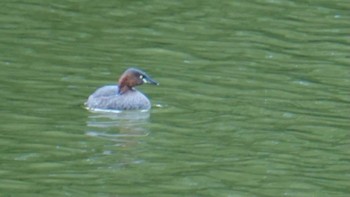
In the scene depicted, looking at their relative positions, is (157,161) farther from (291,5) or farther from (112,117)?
(291,5)

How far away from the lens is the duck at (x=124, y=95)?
19625 mm

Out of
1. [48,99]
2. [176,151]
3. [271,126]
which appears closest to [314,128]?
[271,126]

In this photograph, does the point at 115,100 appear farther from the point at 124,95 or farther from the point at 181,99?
the point at 181,99

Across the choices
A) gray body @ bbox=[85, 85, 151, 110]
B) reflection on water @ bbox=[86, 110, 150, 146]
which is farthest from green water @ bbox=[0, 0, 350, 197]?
gray body @ bbox=[85, 85, 151, 110]

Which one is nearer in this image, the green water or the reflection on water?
the green water

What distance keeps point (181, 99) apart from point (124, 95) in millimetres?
691

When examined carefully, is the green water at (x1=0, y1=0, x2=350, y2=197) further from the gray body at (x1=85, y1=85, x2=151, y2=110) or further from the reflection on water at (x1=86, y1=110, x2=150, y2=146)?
the gray body at (x1=85, y1=85, x2=151, y2=110)

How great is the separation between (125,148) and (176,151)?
1.90ft

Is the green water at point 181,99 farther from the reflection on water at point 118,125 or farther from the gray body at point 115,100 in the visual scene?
the gray body at point 115,100

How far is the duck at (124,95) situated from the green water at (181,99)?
14 cm

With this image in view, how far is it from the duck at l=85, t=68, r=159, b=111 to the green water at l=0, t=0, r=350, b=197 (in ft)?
0.46

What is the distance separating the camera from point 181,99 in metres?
20.1

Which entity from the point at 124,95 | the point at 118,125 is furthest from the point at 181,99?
the point at 118,125

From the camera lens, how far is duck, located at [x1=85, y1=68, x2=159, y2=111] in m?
19.6
